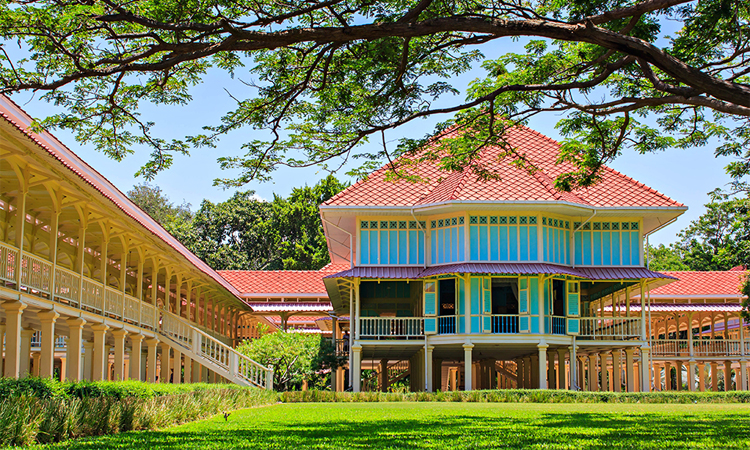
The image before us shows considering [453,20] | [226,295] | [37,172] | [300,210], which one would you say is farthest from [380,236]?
[300,210]

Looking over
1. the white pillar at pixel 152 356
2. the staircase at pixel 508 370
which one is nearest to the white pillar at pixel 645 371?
the staircase at pixel 508 370

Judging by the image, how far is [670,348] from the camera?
43.4 meters

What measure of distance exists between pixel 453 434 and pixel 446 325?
63.5 ft

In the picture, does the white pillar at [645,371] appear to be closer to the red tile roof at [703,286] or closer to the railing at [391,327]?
the railing at [391,327]

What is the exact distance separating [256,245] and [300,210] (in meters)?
7.37

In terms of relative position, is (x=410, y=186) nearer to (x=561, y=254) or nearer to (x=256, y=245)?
(x=561, y=254)

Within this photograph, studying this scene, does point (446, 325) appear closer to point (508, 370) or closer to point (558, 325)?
point (558, 325)

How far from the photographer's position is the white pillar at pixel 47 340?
58.6 ft

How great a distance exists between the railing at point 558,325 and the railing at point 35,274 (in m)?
19.4

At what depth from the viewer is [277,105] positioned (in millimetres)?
14969

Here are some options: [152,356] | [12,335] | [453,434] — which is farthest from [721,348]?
[12,335]

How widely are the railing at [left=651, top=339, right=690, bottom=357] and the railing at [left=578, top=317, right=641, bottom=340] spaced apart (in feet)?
27.3

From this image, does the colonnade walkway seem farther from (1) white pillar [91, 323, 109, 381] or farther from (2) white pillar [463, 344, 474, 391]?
(2) white pillar [463, 344, 474, 391]

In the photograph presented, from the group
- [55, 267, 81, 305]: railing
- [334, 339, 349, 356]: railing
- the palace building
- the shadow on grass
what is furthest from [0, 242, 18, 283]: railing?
[334, 339, 349, 356]: railing
